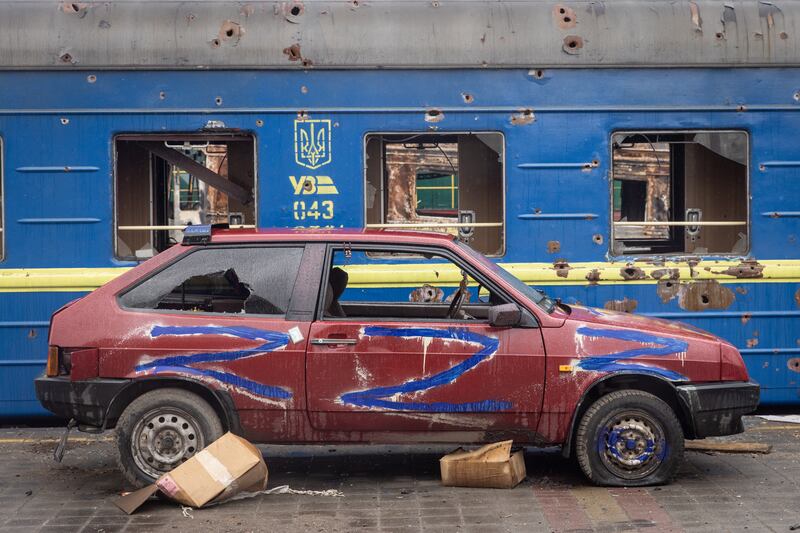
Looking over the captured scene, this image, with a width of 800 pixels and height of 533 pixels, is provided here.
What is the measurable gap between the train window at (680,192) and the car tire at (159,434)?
4007mm

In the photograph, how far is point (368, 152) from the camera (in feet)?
31.0

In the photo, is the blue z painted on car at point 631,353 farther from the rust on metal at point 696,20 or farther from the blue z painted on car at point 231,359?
the rust on metal at point 696,20

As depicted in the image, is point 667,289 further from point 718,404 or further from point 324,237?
point 324,237

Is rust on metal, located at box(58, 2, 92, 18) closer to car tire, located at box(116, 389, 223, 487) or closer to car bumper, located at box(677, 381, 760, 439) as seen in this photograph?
car tire, located at box(116, 389, 223, 487)

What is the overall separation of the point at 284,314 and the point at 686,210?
432 cm

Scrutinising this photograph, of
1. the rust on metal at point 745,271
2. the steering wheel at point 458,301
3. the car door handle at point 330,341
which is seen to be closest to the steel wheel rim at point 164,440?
the car door handle at point 330,341

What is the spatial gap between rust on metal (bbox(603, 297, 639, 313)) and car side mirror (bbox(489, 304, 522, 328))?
257 centimetres

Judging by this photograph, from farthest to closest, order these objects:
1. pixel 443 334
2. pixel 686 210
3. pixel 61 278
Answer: pixel 686 210 < pixel 61 278 < pixel 443 334

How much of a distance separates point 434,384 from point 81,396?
7.01 ft

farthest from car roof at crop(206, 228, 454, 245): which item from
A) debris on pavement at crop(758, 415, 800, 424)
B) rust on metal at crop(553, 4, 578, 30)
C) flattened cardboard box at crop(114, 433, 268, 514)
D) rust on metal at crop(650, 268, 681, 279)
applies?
debris on pavement at crop(758, 415, 800, 424)

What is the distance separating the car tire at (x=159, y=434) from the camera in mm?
6957

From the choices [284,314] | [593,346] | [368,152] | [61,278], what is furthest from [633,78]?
[61,278]

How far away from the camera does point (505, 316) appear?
6.90 metres

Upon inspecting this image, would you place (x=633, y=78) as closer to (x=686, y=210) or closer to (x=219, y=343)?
(x=686, y=210)
